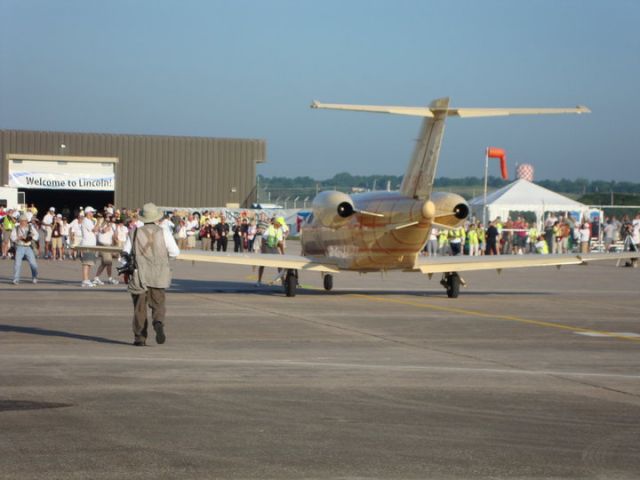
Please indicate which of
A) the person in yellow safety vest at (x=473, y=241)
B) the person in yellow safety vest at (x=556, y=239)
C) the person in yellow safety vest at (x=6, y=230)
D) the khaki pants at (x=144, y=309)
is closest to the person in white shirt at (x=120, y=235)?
the person in yellow safety vest at (x=6, y=230)

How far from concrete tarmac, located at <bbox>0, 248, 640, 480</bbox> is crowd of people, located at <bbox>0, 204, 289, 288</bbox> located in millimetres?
6568

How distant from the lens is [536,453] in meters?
8.52

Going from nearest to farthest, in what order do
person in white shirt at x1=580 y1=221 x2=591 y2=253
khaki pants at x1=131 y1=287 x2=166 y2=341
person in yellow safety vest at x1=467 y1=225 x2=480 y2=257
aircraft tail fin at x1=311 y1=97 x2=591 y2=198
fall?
khaki pants at x1=131 y1=287 x2=166 y2=341
aircraft tail fin at x1=311 y1=97 x2=591 y2=198
person in yellow safety vest at x1=467 y1=225 x2=480 y2=257
person in white shirt at x1=580 y1=221 x2=591 y2=253

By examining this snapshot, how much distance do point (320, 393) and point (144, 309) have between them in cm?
511

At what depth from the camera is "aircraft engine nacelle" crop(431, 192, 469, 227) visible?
25266mm

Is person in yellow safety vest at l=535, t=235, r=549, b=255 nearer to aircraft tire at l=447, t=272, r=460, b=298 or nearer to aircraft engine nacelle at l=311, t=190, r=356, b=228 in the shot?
aircraft tire at l=447, t=272, r=460, b=298

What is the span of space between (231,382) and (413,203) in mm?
13577

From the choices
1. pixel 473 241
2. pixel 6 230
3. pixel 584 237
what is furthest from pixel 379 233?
pixel 584 237

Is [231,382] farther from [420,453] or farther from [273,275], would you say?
[273,275]

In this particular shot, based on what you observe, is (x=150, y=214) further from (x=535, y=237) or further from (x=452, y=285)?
(x=535, y=237)

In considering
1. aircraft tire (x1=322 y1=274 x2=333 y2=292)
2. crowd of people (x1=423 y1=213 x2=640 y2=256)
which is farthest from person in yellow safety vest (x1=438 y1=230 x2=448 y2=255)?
aircraft tire (x1=322 y1=274 x2=333 y2=292)

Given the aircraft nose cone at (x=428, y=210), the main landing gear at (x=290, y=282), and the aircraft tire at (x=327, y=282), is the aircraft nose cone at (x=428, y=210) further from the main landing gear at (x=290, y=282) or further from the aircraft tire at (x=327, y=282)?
the aircraft tire at (x=327, y=282)

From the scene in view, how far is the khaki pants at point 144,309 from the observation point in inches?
619

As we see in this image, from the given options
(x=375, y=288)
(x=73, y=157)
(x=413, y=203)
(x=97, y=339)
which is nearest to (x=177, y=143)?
(x=73, y=157)
